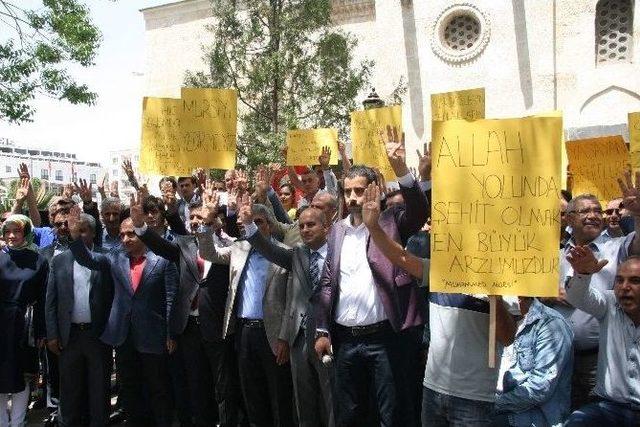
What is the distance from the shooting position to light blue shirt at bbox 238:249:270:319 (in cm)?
620

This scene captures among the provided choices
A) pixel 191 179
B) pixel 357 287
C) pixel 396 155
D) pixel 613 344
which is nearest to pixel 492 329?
pixel 613 344

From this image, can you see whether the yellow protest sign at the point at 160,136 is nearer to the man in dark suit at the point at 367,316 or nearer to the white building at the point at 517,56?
the man in dark suit at the point at 367,316

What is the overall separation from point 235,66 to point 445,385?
1312cm

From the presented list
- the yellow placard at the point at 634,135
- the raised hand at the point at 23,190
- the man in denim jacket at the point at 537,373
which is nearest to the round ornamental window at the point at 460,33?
the yellow placard at the point at 634,135

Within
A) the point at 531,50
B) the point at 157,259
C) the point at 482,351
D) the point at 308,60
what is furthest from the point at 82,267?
the point at 531,50

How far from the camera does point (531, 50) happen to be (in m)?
20.1

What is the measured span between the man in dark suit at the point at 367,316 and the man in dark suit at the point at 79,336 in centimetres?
260

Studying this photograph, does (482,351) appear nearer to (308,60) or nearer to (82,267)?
(82,267)

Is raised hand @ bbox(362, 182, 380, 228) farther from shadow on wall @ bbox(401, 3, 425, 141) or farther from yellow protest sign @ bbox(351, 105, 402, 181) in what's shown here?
shadow on wall @ bbox(401, 3, 425, 141)

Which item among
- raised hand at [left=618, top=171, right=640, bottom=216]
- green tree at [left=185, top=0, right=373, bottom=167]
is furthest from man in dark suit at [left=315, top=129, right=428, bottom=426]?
green tree at [left=185, top=0, right=373, bottom=167]

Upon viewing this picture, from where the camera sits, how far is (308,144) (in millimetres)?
9328

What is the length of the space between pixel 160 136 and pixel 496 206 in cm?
463

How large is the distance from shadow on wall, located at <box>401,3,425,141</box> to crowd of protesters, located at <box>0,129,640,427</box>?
43.8 ft

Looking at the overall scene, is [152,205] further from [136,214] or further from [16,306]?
[16,306]
